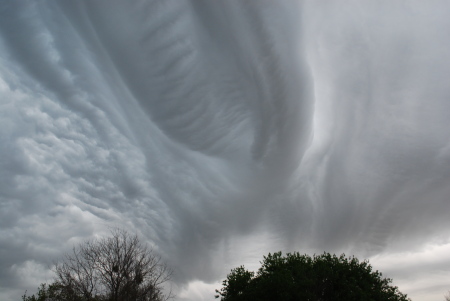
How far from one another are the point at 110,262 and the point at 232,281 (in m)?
18.4

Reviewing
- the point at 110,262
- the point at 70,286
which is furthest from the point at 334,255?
the point at 70,286

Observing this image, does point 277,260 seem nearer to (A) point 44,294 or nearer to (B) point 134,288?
(B) point 134,288

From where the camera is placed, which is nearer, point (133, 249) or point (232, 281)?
point (133, 249)

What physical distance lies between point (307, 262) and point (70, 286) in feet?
108

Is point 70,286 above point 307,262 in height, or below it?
below

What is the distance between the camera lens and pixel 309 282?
4022cm

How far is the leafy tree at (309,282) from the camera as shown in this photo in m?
40.0

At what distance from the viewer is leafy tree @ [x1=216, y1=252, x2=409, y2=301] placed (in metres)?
40.0

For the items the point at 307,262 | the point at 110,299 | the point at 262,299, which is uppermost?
the point at 307,262

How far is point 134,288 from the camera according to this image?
129 ft

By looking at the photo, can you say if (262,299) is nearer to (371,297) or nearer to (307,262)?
(307,262)

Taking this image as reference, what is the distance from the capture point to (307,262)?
47.7m

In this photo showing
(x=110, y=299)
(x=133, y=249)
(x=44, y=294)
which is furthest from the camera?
(x=44, y=294)

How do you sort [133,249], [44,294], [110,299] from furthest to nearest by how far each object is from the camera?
[44,294]
[133,249]
[110,299]
